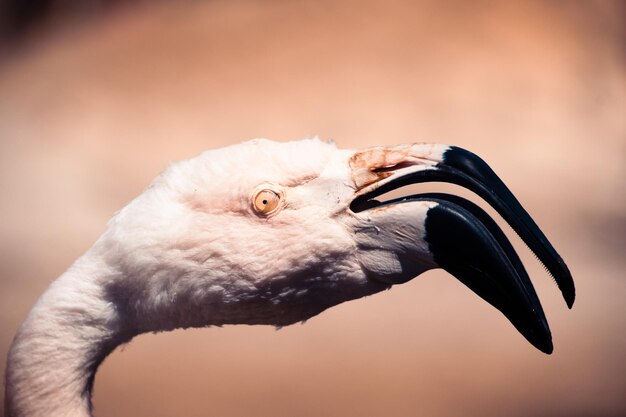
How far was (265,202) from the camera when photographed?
990 millimetres

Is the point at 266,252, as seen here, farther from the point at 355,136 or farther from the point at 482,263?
the point at 355,136

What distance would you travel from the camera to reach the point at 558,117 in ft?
11.8

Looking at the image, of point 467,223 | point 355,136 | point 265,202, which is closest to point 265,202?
point 265,202

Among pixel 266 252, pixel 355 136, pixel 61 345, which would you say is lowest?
pixel 61 345

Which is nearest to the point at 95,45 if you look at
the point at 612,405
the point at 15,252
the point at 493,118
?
the point at 15,252

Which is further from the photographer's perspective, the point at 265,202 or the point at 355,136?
the point at 355,136

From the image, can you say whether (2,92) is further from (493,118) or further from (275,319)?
(275,319)

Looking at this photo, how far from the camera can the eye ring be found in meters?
0.99

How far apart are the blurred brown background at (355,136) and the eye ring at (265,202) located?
185cm

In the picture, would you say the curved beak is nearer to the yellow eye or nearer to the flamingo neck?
the yellow eye

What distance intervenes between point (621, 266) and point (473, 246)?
263cm

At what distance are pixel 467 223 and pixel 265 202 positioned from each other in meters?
0.30

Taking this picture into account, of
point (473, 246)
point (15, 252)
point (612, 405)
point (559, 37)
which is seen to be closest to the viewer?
point (473, 246)

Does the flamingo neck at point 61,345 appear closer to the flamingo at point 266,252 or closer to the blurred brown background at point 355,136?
the flamingo at point 266,252
